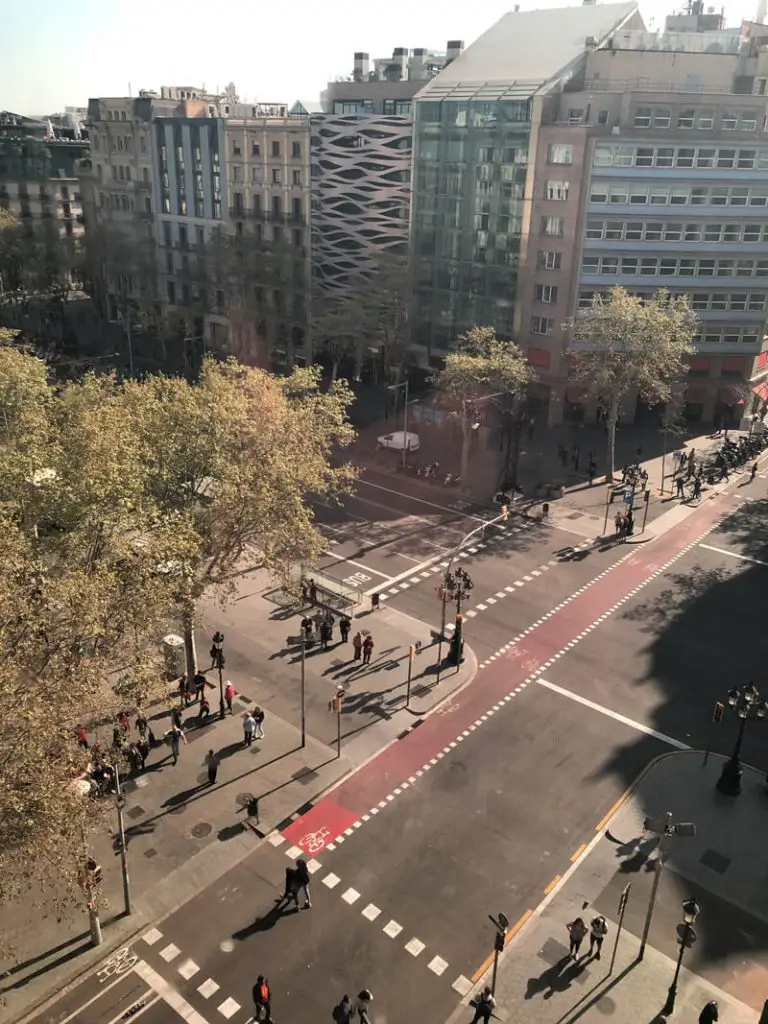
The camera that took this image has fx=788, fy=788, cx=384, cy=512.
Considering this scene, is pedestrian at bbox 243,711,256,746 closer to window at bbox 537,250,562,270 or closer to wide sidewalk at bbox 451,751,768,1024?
wide sidewalk at bbox 451,751,768,1024

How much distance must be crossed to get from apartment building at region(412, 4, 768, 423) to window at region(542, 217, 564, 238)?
9 centimetres


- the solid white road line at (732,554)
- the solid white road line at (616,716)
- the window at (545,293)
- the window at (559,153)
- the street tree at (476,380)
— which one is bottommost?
the solid white road line at (616,716)

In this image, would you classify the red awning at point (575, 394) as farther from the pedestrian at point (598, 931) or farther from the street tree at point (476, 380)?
the pedestrian at point (598, 931)

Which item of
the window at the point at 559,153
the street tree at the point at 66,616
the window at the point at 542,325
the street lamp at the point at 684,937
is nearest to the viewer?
the street tree at the point at 66,616

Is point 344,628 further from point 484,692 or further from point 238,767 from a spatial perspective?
point 238,767

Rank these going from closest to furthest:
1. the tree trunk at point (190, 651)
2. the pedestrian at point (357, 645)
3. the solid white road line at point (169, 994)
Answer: the solid white road line at point (169, 994), the tree trunk at point (190, 651), the pedestrian at point (357, 645)

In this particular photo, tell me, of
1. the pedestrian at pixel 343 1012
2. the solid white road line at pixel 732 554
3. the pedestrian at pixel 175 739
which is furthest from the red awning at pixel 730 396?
the pedestrian at pixel 343 1012

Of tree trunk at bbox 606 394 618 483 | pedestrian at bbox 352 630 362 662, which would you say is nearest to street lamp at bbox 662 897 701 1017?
pedestrian at bbox 352 630 362 662

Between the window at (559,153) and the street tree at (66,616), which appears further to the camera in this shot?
the window at (559,153)

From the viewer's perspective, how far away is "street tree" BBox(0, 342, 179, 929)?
1638 centimetres

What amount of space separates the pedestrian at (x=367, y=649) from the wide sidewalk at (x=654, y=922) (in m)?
12.5

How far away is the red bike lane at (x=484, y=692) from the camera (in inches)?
1056

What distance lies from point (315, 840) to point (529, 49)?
69900mm

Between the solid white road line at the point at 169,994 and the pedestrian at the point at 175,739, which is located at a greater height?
the pedestrian at the point at 175,739
